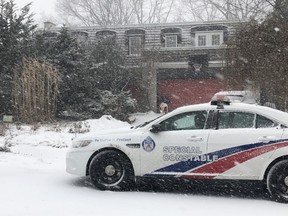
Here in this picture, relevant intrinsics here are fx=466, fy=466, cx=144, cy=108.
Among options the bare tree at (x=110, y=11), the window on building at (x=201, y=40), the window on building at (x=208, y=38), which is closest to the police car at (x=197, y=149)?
the window on building at (x=208, y=38)

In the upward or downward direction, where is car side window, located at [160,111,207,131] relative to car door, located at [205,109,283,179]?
upward

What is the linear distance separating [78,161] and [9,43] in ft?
46.1

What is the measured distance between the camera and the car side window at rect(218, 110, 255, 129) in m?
7.46

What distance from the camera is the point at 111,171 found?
7773 millimetres

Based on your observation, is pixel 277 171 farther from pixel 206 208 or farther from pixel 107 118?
pixel 107 118

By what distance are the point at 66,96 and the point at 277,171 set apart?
16.4 metres

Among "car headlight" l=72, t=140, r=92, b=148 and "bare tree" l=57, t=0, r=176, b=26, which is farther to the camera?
"bare tree" l=57, t=0, r=176, b=26

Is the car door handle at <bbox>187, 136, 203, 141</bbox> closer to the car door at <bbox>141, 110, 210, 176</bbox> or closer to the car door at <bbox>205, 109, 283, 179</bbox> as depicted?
the car door at <bbox>141, 110, 210, 176</bbox>

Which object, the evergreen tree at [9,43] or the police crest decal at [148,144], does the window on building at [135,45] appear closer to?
the evergreen tree at [9,43]

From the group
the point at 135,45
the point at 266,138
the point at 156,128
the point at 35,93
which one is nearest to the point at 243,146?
the point at 266,138

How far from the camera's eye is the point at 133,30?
3117 centimetres

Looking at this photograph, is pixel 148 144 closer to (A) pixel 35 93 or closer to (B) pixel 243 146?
(B) pixel 243 146

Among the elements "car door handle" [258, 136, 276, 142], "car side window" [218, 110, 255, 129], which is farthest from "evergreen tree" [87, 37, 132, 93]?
"car door handle" [258, 136, 276, 142]

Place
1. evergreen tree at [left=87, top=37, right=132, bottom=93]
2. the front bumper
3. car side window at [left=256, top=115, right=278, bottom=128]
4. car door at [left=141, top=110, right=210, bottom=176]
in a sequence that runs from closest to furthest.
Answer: car side window at [left=256, top=115, right=278, bottom=128] → car door at [left=141, top=110, right=210, bottom=176] → the front bumper → evergreen tree at [left=87, top=37, right=132, bottom=93]
